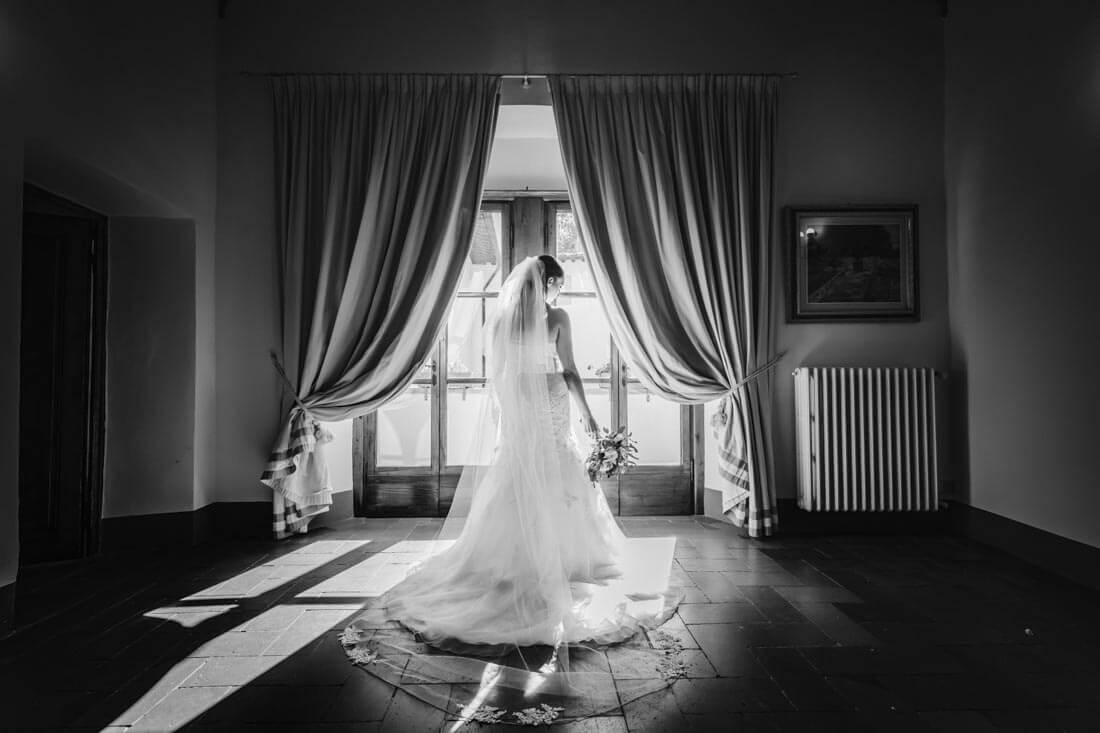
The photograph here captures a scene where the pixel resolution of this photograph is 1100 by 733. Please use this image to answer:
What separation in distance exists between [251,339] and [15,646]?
7.63ft

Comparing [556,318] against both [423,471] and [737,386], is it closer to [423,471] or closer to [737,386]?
[737,386]

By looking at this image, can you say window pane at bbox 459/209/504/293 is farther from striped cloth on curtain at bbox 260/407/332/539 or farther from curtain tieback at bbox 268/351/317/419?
striped cloth on curtain at bbox 260/407/332/539

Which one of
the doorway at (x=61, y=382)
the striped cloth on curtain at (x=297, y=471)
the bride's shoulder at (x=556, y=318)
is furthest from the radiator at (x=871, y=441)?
the doorway at (x=61, y=382)

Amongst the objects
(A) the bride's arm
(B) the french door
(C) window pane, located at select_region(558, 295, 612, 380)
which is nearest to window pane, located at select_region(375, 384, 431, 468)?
(B) the french door

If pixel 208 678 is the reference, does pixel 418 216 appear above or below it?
above

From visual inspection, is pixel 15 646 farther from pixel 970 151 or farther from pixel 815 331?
pixel 970 151

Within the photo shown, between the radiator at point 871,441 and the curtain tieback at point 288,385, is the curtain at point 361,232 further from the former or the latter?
the radiator at point 871,441

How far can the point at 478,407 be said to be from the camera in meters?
5.07

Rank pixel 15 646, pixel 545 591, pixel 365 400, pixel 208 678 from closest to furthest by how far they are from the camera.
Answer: pixel 208 678 → pixel 15 646 → pixel 545 591 → pixel 365 400

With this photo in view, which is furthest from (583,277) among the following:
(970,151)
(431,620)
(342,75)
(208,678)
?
(208,678)

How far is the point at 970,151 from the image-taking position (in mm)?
4430

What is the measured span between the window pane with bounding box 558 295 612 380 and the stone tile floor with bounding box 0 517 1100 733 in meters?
1.82

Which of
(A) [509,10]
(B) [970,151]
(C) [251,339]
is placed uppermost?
(A) [509,10]

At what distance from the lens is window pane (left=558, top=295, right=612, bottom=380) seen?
17.3 ft
